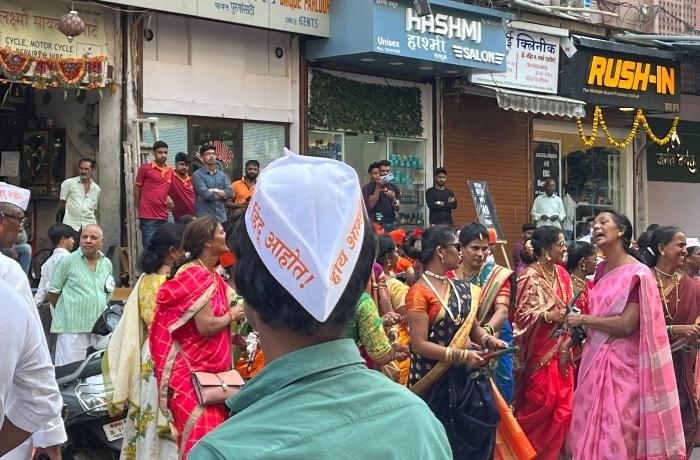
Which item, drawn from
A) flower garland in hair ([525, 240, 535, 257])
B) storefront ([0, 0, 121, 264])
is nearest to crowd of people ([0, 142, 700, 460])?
flower garland in hair ([525, 240, 535, 257])

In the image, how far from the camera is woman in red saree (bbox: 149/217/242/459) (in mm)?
5445

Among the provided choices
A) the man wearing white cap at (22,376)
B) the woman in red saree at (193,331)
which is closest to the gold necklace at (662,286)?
the woman in red saree at (193,331)

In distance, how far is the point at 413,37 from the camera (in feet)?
49.5

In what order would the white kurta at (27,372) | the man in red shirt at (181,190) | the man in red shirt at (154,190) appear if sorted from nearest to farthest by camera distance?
the white kurta at (27,372) < the man in red shirt at (154,190) < the man in red shirt at (181,190)

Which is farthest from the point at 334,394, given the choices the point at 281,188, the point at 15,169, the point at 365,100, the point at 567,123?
the point at 567,123

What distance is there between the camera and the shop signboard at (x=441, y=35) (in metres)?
14.7

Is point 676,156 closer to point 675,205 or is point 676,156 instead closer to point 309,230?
point 675,205

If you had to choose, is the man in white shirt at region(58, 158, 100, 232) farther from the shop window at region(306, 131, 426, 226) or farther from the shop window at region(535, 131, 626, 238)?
the shop window at region(535, 131, 626, 238)

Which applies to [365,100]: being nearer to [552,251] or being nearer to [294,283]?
[552,251]

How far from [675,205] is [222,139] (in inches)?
497

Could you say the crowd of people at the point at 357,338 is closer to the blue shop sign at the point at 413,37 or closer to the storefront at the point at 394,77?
the blue shop sign at the point at 413,37

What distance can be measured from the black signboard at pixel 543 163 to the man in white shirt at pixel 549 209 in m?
0.43

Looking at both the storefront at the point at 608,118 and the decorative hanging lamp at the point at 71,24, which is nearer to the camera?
the decorative hanging lamp at the point at 71,24

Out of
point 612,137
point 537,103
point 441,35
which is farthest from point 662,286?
point 612,137
